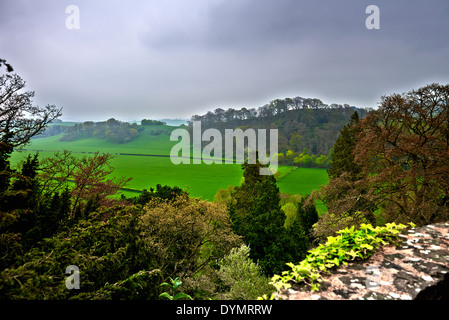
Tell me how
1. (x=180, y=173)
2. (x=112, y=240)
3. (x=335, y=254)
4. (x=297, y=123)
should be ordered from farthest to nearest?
(x=297, y=123) < (x=180, y=173) < (x=112, y=240) < (x=335, y=254)

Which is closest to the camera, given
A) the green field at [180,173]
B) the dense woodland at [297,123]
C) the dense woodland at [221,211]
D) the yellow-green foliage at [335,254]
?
the yellow-green foliage at [335,254]

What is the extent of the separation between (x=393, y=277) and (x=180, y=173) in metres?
59.2

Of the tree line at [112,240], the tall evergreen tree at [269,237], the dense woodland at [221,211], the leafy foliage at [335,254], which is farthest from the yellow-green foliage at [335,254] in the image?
the tall evergreen tree at [269,237]

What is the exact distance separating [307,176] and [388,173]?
44.6 m

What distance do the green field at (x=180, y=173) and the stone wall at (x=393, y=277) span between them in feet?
92.9

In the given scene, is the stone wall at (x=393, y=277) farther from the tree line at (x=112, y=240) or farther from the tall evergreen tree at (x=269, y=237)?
the tall evergreen tree at (x=269, y=237)

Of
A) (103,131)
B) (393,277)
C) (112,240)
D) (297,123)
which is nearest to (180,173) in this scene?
(297,123)

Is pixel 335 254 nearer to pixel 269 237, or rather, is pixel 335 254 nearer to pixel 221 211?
pixel 221 211

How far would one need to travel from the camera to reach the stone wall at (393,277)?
2520mm

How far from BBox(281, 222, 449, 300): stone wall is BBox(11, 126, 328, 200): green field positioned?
28319mm

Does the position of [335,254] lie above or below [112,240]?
above

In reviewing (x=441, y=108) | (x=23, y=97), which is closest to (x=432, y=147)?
(x=441, y=108)

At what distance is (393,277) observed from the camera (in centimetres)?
275

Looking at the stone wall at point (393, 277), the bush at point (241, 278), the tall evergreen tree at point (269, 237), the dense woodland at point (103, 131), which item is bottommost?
the bush at point (241, 278)
